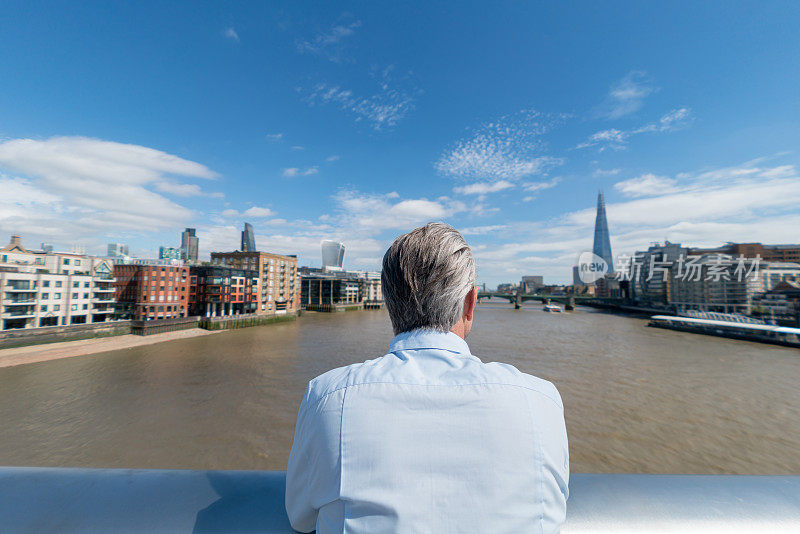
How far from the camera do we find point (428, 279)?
755 mm

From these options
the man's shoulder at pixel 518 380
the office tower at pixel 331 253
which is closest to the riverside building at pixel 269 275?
the man's shoulder at pixel 518 380

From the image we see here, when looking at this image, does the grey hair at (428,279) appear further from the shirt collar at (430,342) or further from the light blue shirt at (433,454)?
the light blue shirt at (433,454)

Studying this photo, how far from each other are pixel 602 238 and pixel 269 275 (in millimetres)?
117611

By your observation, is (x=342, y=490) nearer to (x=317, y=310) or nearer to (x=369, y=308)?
(x=317, y=310)

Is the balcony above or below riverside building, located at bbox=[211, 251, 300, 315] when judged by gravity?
below

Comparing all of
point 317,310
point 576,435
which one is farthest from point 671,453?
point 317,310

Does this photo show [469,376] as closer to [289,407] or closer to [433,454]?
[433,454]

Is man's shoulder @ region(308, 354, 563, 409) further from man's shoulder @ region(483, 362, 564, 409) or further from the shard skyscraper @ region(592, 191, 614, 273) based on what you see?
the shard skyscraper @ region(592, 191, 614, 273)

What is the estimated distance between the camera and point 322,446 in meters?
0.47

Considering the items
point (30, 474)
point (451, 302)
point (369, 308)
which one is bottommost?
point (369, 308)

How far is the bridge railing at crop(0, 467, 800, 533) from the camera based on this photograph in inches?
20.4

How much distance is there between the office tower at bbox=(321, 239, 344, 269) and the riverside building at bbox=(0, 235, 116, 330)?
83973mm

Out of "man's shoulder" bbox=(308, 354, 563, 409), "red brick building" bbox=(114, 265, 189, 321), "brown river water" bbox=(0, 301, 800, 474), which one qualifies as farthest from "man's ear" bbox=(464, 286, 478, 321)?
"red brick building" bbox=(114, 265, 189, 321)

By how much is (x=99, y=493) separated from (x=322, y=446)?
0.44 m
